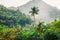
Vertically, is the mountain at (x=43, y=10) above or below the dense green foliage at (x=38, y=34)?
above

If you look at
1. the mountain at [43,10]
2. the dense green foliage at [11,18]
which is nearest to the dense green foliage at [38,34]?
the dense green foliage at [11,18]

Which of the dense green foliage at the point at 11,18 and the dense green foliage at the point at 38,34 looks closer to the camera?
the dense green foliage at the point at 38,34

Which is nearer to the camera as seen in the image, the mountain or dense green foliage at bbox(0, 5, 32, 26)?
dense green foliage at bbox(0, 5, 32, 26)

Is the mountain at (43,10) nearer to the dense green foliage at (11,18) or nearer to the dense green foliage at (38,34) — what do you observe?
the dense green foliage at (11,18)

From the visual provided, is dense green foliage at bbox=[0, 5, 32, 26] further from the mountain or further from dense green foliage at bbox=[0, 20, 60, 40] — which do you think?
dense green foliage at bbox=[0, 20, 60, 40]

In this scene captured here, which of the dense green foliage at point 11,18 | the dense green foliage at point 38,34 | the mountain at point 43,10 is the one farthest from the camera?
the mountain at point 43,10

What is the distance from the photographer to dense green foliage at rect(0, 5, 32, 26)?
387 feet

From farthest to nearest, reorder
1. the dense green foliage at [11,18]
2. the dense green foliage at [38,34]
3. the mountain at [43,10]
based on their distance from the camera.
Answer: the mountain at [43,10] < the dense green foliage at [11,18] < the dense green foliage at [38,34]

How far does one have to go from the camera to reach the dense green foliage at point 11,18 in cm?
11804

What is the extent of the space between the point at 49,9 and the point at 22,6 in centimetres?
1619

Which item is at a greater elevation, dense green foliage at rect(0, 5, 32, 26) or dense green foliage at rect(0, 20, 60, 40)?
dense green foliage at rect(0, 5, 32, 26)

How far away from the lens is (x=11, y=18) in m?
122

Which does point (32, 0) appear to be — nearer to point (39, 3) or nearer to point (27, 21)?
point (39, 3)

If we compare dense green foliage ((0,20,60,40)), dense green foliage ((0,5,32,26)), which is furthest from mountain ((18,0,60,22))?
dense green foliage ((0,20,60,40))
